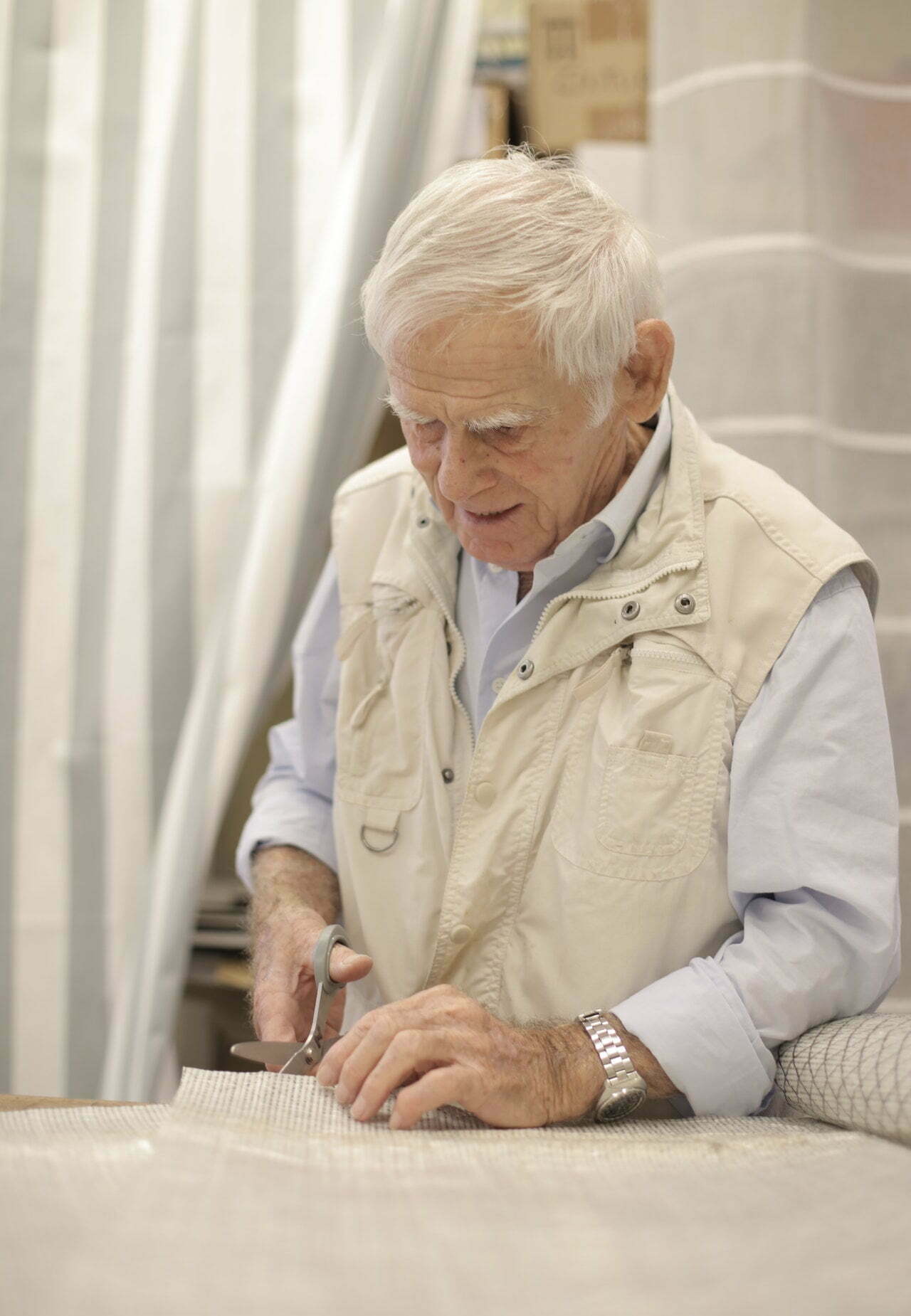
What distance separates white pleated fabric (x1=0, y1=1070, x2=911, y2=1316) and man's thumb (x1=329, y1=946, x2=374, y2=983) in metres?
0.15

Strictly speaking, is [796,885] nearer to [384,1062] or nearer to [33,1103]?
[384,1062]

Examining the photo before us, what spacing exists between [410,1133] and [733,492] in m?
0.67

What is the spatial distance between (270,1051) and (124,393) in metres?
1.36

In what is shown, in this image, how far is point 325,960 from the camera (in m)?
1.16

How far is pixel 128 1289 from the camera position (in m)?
0.70

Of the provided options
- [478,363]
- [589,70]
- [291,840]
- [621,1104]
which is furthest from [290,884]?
[589,70]

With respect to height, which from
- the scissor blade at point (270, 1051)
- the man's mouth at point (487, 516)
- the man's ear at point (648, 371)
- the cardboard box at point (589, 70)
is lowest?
the scissor blade at point (270, 1051)

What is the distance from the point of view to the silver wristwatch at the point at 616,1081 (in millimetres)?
1025

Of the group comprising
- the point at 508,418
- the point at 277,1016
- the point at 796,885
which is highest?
the point at 508,418

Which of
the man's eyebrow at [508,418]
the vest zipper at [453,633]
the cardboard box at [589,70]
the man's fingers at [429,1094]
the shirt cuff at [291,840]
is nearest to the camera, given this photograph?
the man's fingers at [429,1094]

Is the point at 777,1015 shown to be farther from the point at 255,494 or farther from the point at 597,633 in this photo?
the point at 255,494

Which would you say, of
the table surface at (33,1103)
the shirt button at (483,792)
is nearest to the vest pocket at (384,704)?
the shirt button at (483,792)

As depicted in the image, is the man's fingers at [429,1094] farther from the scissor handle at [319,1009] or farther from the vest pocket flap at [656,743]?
the vest pocket flap at [656,743]

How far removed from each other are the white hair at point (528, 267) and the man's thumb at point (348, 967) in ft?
1.81
